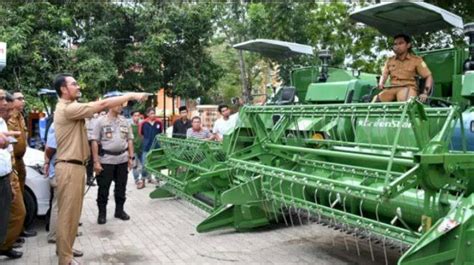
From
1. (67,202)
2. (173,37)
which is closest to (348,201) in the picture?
(67,202)

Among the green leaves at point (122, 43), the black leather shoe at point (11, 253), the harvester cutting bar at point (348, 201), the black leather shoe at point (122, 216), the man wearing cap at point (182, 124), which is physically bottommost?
the black leather shoe at point (122, 216)

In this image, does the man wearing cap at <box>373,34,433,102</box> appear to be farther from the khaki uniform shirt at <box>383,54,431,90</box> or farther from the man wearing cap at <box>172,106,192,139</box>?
the man wearing cap at <box>172,106,192,139</box>

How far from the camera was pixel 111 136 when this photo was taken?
23.8 feet

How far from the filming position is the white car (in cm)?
655

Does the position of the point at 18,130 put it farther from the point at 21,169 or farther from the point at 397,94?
the point at 397,94

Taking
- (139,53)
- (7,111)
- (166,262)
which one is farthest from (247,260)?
(139,53)

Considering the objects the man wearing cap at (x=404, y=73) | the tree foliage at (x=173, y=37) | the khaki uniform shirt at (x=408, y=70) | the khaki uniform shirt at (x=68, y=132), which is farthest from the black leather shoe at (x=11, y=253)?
the tree foliage at (x=173, y=37)

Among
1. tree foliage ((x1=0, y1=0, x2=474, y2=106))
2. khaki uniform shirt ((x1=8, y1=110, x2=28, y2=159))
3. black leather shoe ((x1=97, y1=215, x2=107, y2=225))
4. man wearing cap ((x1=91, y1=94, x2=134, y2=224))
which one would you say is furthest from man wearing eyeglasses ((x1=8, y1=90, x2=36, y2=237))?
tree foliage ((x1=0, y1=0, x2=474, y2=106))

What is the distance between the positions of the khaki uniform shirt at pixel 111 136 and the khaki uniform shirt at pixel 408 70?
3.68 m

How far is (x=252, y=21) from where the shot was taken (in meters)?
18.0

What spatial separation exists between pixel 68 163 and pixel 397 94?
3.83m

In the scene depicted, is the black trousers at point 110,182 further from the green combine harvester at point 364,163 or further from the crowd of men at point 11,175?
the crowd of men at point 11,175

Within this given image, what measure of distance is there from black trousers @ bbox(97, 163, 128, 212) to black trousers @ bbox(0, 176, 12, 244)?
7.67 feet

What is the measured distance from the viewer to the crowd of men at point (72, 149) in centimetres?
494
